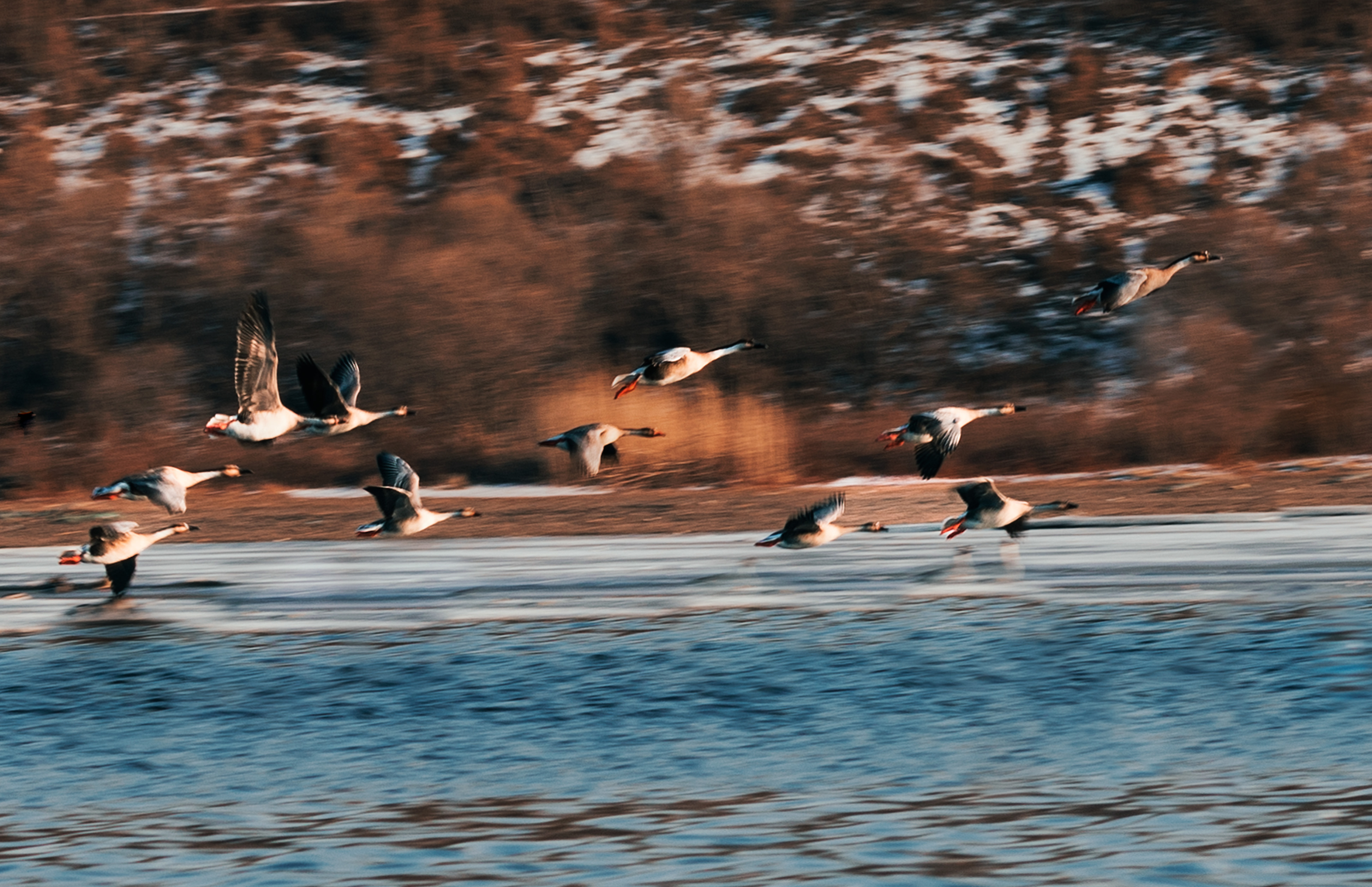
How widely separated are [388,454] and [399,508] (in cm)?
45

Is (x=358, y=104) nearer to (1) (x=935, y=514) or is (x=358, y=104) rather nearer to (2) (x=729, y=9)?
(2) (x=729, y=9)

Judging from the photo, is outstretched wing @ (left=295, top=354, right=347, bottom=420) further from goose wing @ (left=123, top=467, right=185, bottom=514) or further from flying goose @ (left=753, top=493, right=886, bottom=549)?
flying goose @ (left=753, top=493, right=886, bottom=549)

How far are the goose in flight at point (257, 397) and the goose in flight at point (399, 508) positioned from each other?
0.79 metres

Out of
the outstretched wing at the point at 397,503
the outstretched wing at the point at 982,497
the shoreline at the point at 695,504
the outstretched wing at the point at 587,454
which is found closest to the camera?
the outstretched wing at the point at 587,454

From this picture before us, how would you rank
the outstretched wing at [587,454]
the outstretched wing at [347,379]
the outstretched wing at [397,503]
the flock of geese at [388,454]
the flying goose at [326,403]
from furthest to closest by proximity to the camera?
the outstretched wing at [347,379]
the outstretched wing at [397,503]
the flying goose at [326,403]
the outstretched wing at [587,454]
the flock of geese at [388,454]

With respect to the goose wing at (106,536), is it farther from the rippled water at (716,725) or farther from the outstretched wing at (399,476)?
the outstretched wing at (399,476)

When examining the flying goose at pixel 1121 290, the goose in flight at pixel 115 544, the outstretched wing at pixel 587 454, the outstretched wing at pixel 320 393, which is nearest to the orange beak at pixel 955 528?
the flying goose at pixel 1121 290

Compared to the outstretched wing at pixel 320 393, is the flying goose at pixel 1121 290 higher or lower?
higher

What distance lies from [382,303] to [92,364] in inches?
189

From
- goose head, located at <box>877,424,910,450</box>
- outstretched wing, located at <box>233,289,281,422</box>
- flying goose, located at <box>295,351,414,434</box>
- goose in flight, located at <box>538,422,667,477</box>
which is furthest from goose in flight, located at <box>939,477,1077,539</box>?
outstretched wing, located at <box>233,289,281,422</box>

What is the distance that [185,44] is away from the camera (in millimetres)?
40812

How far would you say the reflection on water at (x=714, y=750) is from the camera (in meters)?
8.16

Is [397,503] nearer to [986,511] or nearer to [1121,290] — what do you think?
[986,511]

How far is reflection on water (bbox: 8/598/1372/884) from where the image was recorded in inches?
321
